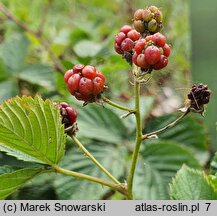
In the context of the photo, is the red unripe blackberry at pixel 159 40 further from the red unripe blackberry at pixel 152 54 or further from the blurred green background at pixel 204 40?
the blurred green background at pixel 204 40

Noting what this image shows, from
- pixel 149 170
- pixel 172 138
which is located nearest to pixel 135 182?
pixel 149 170

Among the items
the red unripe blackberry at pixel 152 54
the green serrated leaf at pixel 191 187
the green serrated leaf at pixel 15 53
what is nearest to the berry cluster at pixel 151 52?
the red unripe blackberry at pixel 152 54

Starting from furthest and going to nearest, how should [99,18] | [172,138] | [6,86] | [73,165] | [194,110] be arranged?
[99,18] → [6,86] → [172,138] → [73,165] → [194,110]

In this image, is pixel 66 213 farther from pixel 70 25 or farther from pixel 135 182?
pixel 70 25

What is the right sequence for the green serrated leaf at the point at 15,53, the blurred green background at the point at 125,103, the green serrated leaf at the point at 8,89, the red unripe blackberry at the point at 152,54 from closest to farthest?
the red unripe blackberry at the point at 152,54 → the blurred green background at the point at 125,103 → the green serrated leaf at the point at 8,89 → the green serrated leaf at the point at 15,53

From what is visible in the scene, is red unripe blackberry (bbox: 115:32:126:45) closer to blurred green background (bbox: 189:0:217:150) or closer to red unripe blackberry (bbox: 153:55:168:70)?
red unripe blackberry (bbox: 153:55:168:70)

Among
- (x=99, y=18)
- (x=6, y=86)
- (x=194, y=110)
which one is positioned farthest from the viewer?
(x=99, y=18)

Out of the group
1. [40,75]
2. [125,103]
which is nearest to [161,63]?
[125,103]
